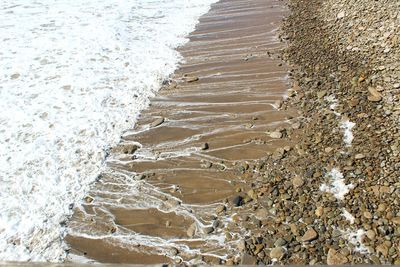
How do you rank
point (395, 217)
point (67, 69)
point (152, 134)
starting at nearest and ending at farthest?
point (395, 217)
point (152, 134)
point (67, 69)

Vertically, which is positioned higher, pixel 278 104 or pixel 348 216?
pixel 278 104

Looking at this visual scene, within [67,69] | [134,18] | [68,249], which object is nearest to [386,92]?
[68,249]

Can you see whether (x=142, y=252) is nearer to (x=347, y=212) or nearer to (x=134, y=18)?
(x=347, y=212)

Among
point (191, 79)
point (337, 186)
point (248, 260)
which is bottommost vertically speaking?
point (248, 260)

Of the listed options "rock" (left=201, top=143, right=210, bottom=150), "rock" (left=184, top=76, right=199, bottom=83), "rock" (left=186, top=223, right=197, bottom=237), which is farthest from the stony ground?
"rock" (left=184, top=76, right=199, bottom=83)

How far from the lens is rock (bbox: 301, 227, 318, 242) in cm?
516

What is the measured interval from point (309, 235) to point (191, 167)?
253 cm

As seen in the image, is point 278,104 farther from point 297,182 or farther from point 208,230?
point 208,230

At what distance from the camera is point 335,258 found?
16.1 feet

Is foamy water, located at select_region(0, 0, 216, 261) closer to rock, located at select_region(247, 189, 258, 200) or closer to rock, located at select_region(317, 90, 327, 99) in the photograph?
rock, located at select_region(247, 189, 258, 200)

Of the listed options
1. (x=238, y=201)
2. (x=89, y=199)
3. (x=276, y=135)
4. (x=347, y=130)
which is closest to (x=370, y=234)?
(x=238, y=201)

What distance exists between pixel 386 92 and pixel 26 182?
7091mm

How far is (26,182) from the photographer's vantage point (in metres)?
6.99

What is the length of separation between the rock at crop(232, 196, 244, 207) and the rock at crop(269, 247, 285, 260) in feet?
3.35
